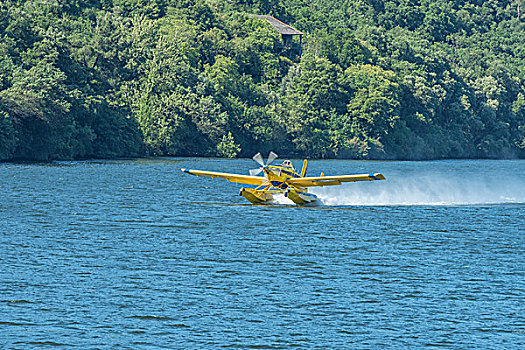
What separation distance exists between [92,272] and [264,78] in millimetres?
128628

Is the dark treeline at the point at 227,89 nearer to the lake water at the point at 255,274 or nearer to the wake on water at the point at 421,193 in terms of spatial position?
the wake on water at the point at 421,193

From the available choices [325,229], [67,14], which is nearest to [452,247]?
[325,229]

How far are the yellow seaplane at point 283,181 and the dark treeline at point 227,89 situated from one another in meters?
44.4

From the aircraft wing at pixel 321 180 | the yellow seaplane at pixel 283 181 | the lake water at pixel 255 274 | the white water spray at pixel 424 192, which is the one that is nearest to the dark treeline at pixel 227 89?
the white water spray at pixel 424 192

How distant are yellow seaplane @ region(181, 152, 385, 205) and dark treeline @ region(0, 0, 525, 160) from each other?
44.4m

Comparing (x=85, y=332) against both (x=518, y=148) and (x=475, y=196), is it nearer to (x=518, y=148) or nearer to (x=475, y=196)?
(x=475, y=196)

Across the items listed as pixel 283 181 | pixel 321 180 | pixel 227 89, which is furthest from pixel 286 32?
pixel 321 180

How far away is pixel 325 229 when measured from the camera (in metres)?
41.6

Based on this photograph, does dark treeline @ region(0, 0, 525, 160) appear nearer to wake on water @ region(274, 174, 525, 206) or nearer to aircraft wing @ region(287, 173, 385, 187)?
wake on water @ region(274, 174, 525, 206)

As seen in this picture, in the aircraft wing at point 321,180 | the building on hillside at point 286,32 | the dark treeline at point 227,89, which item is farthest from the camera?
the building on hillside at point 286,32

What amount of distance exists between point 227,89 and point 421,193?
7578 cm

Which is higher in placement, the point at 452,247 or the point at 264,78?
the point at 264,78

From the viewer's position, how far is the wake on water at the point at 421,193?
5834 centimetres

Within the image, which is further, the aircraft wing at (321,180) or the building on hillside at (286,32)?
the building on hillside at (286,32)
